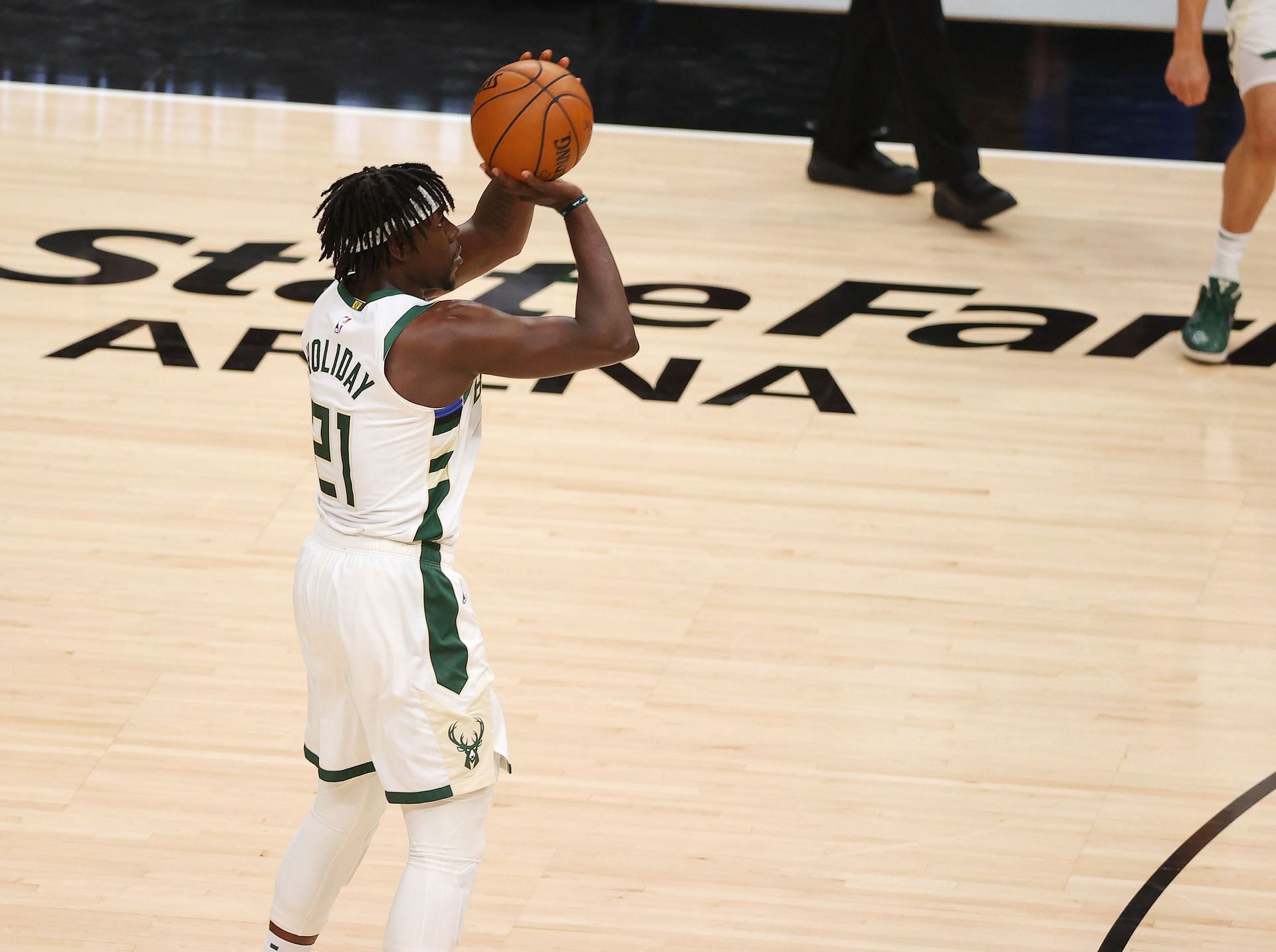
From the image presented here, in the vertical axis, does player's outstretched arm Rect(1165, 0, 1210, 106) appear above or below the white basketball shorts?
above

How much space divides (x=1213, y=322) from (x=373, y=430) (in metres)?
3.47

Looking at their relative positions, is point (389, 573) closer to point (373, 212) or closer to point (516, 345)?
point (516, 345)

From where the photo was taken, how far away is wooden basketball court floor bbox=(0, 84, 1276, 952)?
2.83 m

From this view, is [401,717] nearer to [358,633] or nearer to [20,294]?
[358,633]

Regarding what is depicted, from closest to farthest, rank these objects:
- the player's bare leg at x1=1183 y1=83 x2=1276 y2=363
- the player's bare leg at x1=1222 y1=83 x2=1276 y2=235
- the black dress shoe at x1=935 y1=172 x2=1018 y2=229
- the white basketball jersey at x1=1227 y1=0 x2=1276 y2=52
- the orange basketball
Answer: the orange basketball
the white basketball jersey at x1=1227 y1=0 x2=1276 y2=52
the player's bare leg at x1=1222 y1=83 x2=1276 y2=235
the player's bare leg at x1=1183 y1=83 x2=1276 y2=363
the black dress shoe at x1=935 y1=172 x2=1018 y2=229

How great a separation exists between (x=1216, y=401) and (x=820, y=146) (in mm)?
2271

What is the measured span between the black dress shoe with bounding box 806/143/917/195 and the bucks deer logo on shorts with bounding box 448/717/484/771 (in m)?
4.54

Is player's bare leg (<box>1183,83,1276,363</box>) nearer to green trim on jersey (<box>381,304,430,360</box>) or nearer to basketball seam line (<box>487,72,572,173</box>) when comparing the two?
basketball seam line (<box>487,72,572,173</box>)

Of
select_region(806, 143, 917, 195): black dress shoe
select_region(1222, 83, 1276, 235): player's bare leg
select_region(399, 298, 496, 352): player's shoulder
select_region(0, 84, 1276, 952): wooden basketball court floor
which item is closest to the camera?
select_region(399, 298, 496, 352): player's shoulder

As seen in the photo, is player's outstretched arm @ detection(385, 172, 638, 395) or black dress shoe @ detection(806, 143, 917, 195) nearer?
player's outstretched arm @ detection(385, 172, 638, 395)

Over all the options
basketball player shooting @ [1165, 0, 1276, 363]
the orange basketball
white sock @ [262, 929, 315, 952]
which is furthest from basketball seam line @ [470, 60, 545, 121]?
basketball player shooting @ [1165, 0, 1276, 363]

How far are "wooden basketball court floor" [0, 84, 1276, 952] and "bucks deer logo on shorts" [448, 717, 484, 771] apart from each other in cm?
54

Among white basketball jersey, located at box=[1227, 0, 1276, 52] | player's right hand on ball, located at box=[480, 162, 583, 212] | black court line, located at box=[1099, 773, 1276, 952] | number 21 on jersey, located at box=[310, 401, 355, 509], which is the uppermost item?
white basketball jersey, located at box=[1227, 0, 1276, 52]

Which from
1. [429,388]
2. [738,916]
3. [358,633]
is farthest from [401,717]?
[738,916]
